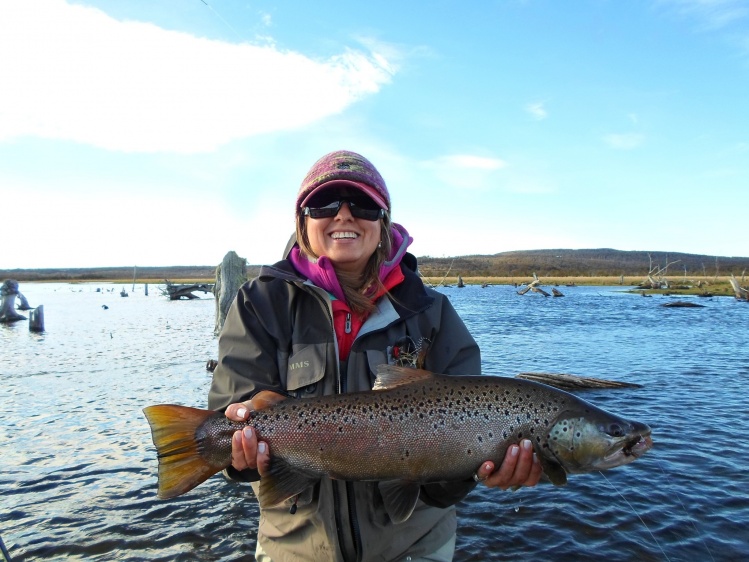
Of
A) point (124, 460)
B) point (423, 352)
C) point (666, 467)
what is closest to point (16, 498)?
point (124, 460)

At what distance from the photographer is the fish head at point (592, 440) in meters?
3.06

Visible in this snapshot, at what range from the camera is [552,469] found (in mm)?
3037

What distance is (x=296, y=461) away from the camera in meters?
2.84

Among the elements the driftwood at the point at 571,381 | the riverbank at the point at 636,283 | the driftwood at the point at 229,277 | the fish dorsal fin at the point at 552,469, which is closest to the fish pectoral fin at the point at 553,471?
the fish dorsal fin at the point at 552,469

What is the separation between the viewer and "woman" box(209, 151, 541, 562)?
9.23ft

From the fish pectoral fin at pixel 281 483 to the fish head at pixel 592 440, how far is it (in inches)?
55.8

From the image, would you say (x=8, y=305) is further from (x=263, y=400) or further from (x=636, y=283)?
(x=636, y=283)

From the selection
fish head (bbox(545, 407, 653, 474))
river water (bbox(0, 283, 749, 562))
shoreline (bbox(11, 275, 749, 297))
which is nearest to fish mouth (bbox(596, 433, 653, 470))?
fish head (bbox(545, 407, 653, 474))

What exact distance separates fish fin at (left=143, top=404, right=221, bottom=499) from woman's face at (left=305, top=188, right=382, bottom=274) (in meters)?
1.20

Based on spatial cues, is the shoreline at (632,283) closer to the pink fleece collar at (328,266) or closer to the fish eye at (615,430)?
the pink fleece collar at (328,266)

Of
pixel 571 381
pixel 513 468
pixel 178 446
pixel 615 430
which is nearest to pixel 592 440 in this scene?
pixel 615 430

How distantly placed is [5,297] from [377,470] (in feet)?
117

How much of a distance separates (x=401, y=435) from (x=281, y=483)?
70 cm

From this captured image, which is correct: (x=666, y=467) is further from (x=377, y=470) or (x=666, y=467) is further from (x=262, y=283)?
(x=262, y=283)
